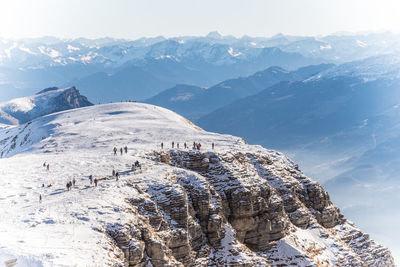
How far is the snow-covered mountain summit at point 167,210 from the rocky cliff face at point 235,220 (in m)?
0.15

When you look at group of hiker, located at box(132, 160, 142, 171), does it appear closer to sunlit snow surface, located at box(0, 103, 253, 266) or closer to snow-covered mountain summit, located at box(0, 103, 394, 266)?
snow-covered mountain summit, located at box(0, 103, 394, 266)

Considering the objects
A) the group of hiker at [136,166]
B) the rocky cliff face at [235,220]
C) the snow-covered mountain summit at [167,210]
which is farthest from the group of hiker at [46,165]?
the rocky cliff face at [235,220]

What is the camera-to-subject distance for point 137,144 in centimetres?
10281

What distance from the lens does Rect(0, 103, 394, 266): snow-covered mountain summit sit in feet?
165

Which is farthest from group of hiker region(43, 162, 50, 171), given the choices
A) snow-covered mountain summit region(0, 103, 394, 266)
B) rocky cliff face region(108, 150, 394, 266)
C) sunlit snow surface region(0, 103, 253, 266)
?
rocky cliff face region(108, 150, 394, 266)

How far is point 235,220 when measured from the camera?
7581 cm

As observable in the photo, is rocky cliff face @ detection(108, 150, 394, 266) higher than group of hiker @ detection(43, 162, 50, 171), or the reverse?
group of hiker @ detection(43, 162, 50, 171)

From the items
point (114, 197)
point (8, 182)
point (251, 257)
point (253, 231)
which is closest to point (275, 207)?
point (253, 231)

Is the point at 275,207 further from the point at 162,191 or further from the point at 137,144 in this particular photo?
the point at 137,144

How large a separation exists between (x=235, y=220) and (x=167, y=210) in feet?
52.1

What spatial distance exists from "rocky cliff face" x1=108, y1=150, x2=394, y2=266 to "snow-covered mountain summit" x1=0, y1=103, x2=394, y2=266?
0.51 ft

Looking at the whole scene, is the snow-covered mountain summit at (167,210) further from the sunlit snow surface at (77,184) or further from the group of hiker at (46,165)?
the group of hiker at (46,165)

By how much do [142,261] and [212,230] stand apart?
60.5 feet

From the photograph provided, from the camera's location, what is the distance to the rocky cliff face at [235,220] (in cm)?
5997
